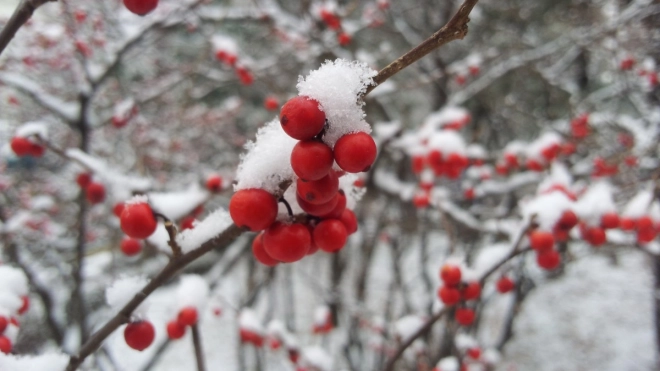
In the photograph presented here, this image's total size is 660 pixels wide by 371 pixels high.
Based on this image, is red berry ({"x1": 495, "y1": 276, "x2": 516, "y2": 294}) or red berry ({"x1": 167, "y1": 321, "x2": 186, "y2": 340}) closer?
red berry ({"x1": 167, "y1": 321, "x2": 186, "y2": 340})

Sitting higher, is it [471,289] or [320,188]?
[471,289]

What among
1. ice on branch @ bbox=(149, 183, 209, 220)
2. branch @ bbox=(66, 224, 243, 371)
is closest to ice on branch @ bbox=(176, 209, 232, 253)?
branch @ bbox=(66, 224, 243, 371)

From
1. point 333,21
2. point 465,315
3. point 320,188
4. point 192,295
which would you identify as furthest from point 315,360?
point 333,21

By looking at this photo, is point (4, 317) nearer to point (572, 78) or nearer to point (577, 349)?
point (577, 349)

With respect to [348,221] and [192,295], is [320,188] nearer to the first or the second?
[348,221]

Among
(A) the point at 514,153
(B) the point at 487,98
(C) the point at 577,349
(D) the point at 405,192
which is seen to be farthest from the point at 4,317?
(C) the point at 577,349

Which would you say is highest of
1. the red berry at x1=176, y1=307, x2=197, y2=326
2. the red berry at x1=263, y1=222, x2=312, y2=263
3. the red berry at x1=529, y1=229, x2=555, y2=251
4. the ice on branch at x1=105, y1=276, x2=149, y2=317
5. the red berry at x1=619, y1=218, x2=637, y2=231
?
the red berry at x1=619, y1=218, x2=637, y2=231

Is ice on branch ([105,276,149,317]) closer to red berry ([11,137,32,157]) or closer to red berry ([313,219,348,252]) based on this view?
red berry ([313,219,348,252])
